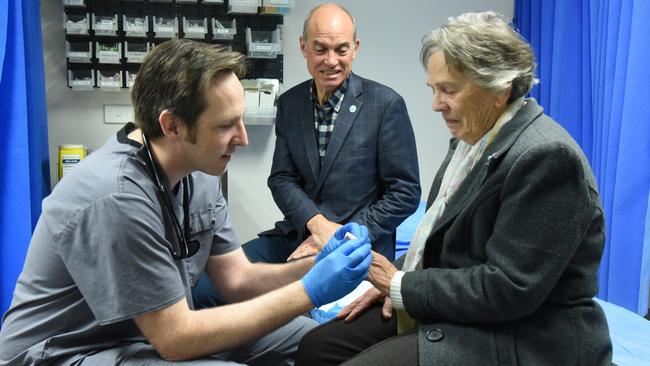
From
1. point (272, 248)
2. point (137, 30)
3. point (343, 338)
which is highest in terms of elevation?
point (137, 30)

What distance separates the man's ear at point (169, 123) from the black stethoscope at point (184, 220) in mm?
58

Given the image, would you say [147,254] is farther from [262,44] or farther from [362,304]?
[262,44]

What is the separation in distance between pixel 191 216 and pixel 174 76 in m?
0.37

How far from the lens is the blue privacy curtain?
2408mm

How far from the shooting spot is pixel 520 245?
1.19 meters

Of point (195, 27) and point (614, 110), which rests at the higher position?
point (195, 27)

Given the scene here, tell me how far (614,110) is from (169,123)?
6.45 feet

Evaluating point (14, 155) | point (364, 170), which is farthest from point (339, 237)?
point (14, 155)

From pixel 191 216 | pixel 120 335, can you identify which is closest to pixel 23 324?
Answer: pixel 120 335

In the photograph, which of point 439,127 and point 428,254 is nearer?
point 428,254

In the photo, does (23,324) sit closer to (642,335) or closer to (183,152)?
(183,152)

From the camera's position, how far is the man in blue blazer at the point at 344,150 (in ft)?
7.67

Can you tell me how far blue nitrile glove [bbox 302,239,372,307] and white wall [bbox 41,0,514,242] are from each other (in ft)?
7.04

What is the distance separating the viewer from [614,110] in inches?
101
